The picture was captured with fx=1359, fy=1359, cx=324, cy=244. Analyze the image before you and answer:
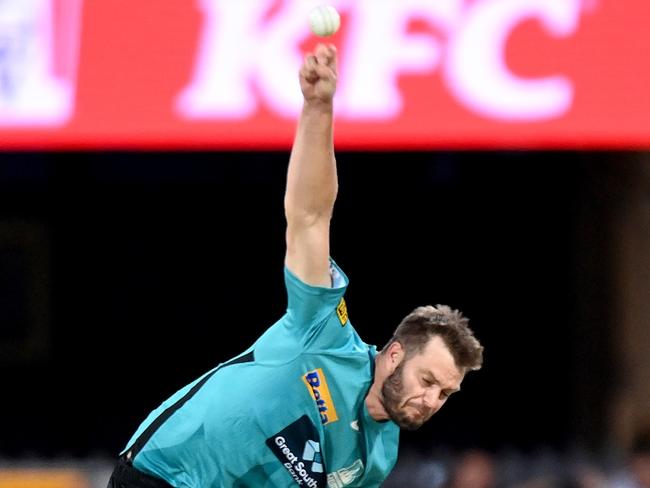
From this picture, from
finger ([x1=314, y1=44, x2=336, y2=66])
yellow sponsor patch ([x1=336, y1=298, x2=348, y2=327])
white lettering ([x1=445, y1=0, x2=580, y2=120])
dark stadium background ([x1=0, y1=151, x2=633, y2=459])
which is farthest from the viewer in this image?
dark stadium background ([x1=0, y1=151, x2=633, y2=459])

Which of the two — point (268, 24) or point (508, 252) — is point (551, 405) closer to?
point (508, 252)

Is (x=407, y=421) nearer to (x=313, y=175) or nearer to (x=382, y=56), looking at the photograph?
(x=313, y=175)

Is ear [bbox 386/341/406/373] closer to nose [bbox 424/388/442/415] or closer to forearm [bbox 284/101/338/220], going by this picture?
nose [bbox 424/388/442/415]

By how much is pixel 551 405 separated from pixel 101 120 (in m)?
5.29

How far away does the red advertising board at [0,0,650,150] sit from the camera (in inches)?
282

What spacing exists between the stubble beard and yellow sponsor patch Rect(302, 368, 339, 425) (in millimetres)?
164

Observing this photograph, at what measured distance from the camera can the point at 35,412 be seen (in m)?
11.2

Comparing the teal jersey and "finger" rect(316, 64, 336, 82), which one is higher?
"finger" rect(316, 64, 336, 82)

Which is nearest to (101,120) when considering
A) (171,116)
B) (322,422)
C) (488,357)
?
(171,116)

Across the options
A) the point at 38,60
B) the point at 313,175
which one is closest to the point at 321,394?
the point at 313,175

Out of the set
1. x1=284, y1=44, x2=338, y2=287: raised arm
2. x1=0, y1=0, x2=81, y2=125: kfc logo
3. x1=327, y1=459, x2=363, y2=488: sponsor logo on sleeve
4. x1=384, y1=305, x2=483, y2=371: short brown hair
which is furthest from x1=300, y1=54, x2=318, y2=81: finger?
x1=0, y1=0, x2=81, y2=125: kfc logo

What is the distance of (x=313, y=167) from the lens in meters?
3.61

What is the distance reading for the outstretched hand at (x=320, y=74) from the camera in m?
3.50

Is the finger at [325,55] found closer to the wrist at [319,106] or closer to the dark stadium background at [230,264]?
the wrist at [319,106]
